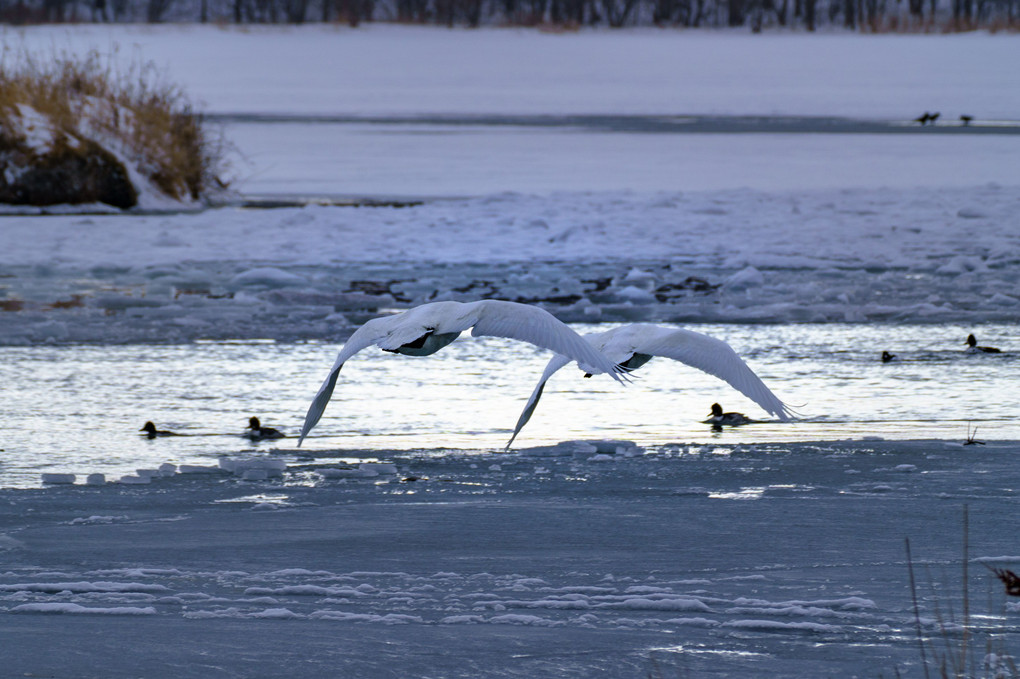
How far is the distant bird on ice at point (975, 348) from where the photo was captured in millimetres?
8703

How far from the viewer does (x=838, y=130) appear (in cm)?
2541

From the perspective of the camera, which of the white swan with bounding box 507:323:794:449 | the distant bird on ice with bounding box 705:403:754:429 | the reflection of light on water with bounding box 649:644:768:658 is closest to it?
the reflection of light on water with bounding box 649:644:768:658

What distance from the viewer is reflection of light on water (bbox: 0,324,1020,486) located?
6.78 m

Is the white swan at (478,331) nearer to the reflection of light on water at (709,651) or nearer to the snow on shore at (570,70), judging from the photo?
the reflection of light on water at (709,651)

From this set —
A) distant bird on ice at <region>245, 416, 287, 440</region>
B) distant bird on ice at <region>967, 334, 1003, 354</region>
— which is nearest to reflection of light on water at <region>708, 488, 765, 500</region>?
distant bird on ice at <region>245, 416, 287, 440</region>

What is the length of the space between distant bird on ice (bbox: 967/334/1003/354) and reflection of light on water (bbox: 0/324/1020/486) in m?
0.07

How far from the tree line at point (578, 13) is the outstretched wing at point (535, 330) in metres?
55.1

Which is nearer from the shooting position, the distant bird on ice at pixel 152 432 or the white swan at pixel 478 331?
the white swan at pixel 478 331

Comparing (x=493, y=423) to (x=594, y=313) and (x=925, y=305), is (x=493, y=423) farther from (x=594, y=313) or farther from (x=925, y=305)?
(x=925, y=305)

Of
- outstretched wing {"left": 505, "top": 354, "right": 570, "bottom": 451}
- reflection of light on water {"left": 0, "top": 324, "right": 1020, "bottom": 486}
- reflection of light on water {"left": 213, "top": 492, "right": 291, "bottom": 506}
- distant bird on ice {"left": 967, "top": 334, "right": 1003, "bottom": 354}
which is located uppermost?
outstretched wing {"left": 505, "top": 354, "right": 570, "bottom": 451}

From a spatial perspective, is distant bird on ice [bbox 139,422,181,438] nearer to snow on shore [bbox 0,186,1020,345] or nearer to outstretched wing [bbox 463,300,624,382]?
outstretched wing [bbox 463,300,624,382]

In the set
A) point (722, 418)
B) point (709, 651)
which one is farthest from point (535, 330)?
point (722, 418)

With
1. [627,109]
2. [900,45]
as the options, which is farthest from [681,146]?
[900,45]

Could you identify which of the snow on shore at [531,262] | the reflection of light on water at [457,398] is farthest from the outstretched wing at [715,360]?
the snow on shore at [531,262]
